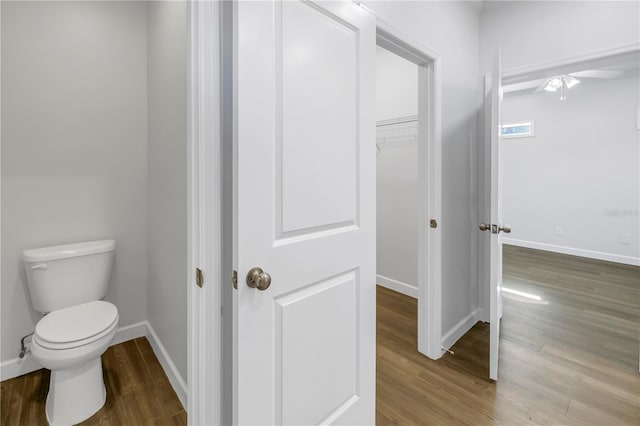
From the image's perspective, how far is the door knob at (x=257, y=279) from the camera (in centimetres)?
93

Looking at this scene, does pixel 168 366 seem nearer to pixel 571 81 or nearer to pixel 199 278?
pixel 199 278

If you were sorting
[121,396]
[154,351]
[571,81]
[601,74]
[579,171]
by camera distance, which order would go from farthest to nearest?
[579,171], [571,81], [601,74], [154,351], [121,396]

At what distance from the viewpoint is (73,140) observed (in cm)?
196

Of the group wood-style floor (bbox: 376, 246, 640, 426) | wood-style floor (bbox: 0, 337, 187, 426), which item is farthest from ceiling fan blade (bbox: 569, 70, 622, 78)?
wood-style floor (bbox: 0, 337, 187, 426)

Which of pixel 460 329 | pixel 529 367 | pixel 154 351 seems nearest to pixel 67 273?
pixel 154 351

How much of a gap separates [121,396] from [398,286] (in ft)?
8.32

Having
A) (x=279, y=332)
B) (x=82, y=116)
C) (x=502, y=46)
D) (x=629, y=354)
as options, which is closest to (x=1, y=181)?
(x=82, y=116)

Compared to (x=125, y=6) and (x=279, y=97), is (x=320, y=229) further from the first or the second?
(x=125, y=6)

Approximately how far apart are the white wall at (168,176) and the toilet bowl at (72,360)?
35 cm

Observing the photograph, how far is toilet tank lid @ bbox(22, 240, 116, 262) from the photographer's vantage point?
172 cm

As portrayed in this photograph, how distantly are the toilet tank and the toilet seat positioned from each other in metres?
0.12

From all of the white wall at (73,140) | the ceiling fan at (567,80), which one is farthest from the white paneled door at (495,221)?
the ceiling fan at (567,80)

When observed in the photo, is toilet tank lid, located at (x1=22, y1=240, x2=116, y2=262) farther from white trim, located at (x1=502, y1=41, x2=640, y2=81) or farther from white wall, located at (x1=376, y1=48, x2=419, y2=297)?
white trim, located at (x1=502, y1=41, x2=640, y2=81)

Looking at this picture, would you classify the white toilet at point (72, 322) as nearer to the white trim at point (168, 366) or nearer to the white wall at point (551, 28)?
the white trim at point (168, 366)
